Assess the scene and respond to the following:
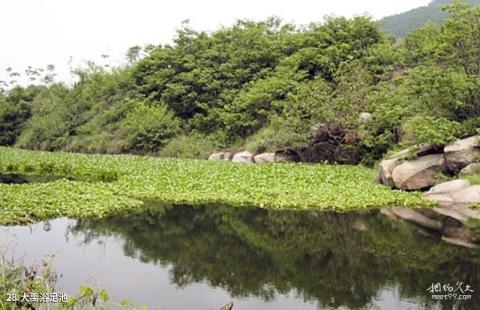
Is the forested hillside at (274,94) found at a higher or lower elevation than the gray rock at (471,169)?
higher

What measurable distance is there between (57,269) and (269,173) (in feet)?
38.1

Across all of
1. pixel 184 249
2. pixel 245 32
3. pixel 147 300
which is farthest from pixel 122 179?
pixel 245 32

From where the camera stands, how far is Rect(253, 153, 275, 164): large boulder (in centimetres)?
2596

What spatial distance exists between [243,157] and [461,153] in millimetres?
13381

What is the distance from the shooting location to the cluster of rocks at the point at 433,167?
15904 mm

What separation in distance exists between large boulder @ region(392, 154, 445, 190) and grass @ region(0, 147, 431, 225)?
59 cm

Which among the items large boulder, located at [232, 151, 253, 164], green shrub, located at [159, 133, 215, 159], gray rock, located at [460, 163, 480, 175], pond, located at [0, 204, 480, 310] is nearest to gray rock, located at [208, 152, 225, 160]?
green shrub, located at [159, 133, 215, 159]

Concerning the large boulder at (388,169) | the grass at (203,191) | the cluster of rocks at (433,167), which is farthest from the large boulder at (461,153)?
the grass at (203,191)

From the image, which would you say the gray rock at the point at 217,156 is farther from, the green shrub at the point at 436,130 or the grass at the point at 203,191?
the green shrub at the point at 436,130

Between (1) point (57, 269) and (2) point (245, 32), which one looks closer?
(1) point (57, 269)

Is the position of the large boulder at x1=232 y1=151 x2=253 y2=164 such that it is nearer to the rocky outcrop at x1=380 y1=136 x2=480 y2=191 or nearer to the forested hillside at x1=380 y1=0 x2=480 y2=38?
the rocky outcrop at x1=380 y1=136 x2=480 y2=191

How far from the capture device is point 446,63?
20.4 meters

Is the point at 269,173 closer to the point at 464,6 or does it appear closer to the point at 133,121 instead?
the point at 464,6

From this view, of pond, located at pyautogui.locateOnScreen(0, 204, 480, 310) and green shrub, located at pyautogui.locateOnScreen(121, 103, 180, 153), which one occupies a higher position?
green shrub, located at pyautogui.locateOnScreen(121, 103, 180, 153)
